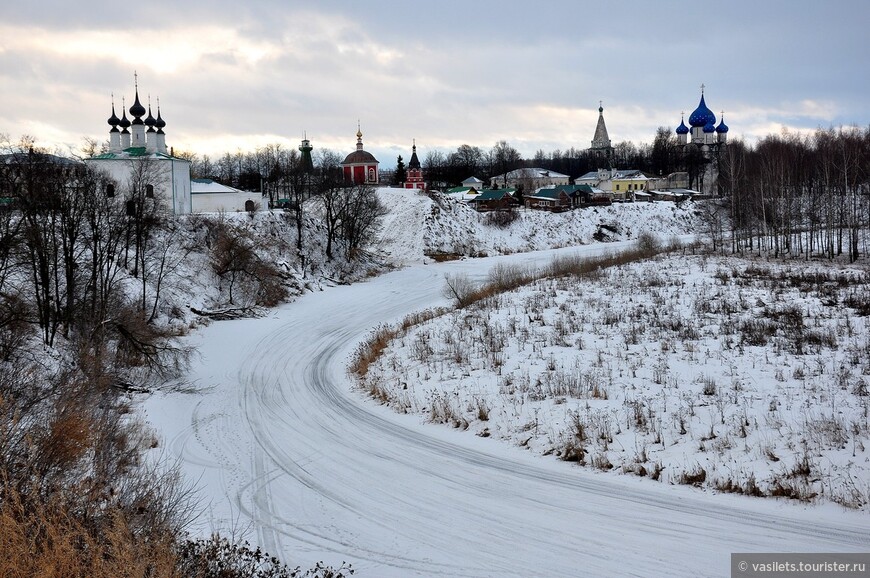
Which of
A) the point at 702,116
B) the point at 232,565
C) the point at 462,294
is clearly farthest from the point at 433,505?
the point at 702,116

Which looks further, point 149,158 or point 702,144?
point 702,144

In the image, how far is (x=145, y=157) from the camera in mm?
42719

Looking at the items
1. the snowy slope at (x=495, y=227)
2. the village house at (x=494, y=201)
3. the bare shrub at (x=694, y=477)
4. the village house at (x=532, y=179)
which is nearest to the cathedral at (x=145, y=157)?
the snowy slope at (x=495, y=227)

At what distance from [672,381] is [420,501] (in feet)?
23.2

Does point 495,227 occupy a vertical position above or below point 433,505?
above

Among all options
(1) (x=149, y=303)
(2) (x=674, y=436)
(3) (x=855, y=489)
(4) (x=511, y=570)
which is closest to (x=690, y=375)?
(2) (x=674, y=436)

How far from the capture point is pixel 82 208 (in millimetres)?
24328

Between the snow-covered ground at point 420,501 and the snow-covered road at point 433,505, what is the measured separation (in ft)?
0.10

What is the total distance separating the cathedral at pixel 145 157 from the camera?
43.4m

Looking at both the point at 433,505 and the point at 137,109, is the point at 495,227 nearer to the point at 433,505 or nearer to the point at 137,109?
the point at 137,109

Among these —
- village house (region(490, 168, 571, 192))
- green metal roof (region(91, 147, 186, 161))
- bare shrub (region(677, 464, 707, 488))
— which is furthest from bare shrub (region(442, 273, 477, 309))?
village house (region(490, 168, 571, 192))

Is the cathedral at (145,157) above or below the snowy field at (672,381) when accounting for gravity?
above

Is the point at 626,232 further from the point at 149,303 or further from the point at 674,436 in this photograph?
the point at 674,436

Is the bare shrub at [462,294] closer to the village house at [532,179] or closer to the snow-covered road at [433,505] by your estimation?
the snow-covered road at [433,505]
